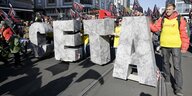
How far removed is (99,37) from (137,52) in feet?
5.63

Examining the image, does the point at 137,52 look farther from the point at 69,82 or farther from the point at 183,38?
the point at 69,82

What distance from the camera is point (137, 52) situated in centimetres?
543

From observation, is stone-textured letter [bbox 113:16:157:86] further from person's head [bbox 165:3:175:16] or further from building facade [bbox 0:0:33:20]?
building facade [bbox 0:0:33:20]

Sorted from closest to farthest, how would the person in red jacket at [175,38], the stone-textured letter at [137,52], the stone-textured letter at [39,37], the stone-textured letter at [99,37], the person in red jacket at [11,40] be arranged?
the person in red jacket at [175,38]
the stone-textured letter at [137,52]
the stone-textured letter at [99,37]
the person in red jacket at [11,40]
the stone-textured letter at [39,37]

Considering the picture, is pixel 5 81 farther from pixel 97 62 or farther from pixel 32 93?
pixel 97 62

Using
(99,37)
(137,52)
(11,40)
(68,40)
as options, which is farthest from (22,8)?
(137,52)

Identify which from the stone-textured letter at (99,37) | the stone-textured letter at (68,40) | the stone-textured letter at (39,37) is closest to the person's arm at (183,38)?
the stone-textured letter at (99,37)

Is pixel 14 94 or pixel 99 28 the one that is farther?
pixel 99 28

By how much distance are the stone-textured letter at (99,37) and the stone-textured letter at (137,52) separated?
1114 millimetres

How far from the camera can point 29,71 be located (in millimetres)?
6543

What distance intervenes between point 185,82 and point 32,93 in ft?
12.4

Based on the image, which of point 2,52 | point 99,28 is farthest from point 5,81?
point 99,28

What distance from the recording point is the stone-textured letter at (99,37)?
6.73m

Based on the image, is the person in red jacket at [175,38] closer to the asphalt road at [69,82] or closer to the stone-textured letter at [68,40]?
the asphalt road at [69,82]
